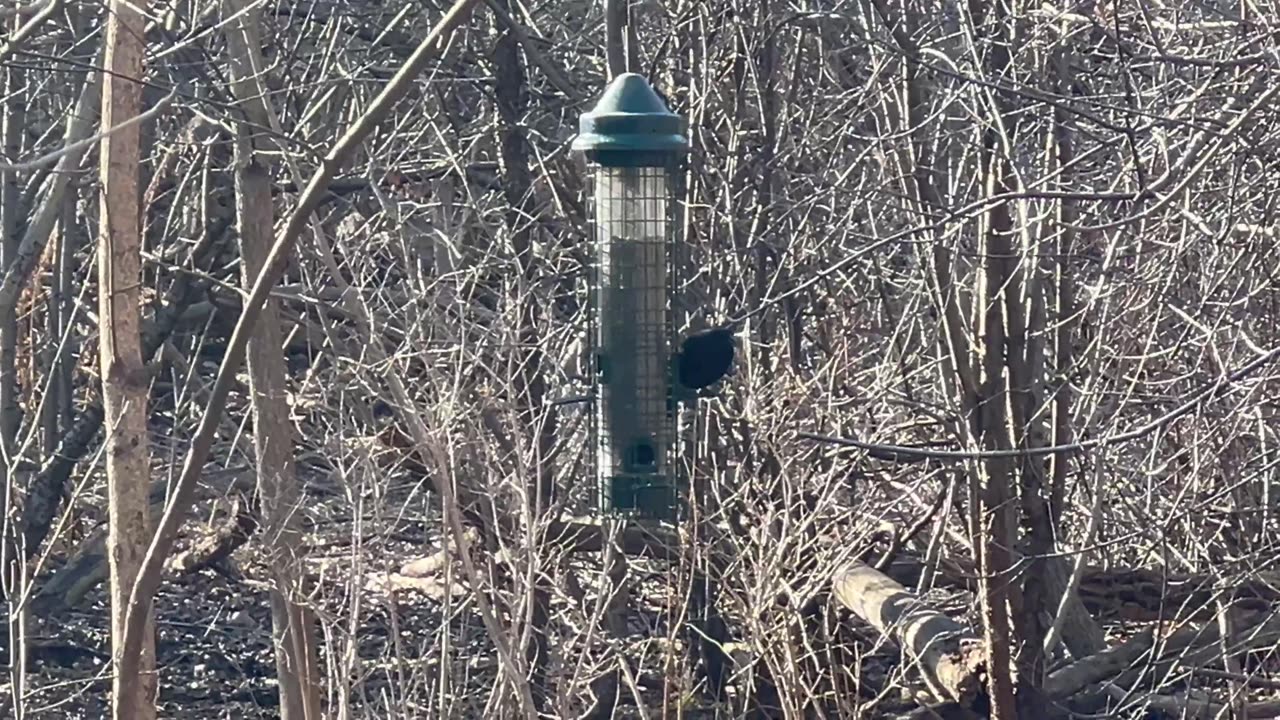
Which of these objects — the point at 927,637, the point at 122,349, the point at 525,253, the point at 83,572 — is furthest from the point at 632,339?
the point at 83,572

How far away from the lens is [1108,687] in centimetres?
646

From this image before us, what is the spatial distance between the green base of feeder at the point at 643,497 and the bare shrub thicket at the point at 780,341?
937 mm

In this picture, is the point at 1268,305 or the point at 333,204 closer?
the point at 1268,305

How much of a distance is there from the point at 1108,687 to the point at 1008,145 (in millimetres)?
2653

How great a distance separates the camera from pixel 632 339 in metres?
4.40

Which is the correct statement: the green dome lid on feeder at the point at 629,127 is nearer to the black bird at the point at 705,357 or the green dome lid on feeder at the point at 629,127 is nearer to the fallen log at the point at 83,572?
the black bird at the point at 705,357

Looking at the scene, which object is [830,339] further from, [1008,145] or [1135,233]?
[1008,145]

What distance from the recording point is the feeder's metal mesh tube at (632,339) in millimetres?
4371

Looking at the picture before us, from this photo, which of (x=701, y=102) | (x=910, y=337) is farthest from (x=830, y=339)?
(x=701, y=102)

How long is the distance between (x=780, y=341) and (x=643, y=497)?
2.39m

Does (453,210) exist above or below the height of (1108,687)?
above

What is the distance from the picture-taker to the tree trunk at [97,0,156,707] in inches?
243

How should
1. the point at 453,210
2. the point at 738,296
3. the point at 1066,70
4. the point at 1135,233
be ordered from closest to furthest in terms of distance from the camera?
the point at 1066,70
the point at 1135,233
the point at 738,296
the point at 453,210

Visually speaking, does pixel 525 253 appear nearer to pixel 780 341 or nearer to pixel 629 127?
pixel 780 341
